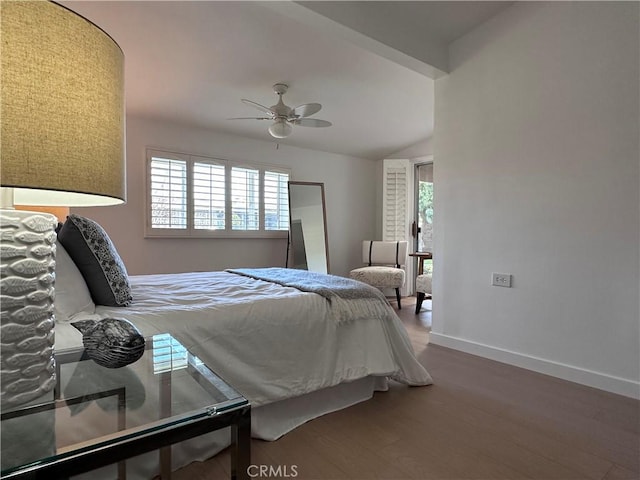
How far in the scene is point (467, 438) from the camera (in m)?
1.77

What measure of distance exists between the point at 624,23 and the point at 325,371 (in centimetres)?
285

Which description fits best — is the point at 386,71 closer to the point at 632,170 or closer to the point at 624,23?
the point at 624,23

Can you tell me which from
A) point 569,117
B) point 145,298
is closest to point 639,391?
point 569,117

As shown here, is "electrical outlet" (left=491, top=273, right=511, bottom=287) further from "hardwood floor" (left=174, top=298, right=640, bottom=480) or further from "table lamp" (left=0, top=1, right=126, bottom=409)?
"table lamp" (left=0, top=1, right=126, bottom=409)

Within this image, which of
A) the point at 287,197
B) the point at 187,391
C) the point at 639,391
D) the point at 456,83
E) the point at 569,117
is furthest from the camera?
the point at 287,197

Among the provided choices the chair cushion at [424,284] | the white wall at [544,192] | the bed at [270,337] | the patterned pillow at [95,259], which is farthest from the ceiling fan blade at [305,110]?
the chair cushion at [424,284]

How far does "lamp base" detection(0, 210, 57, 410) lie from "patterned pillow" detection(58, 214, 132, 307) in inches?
34.5

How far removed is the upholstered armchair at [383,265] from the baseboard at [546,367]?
4.89ft

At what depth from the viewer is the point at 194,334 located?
61.6 inches

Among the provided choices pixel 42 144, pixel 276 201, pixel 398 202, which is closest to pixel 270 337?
pixel 42 144

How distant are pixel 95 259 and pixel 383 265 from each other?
435 cm

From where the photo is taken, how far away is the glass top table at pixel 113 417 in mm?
653

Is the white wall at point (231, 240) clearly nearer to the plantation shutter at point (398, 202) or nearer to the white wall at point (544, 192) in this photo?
the plantation shutter at point (398, 202)

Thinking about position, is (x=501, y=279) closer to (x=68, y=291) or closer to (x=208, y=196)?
(x=68, y=291)
